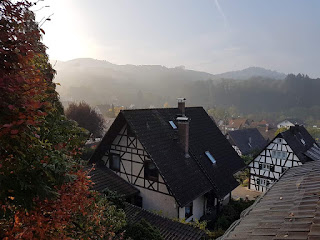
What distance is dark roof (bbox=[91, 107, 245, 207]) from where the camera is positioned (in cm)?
1505

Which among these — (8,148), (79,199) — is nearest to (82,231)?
(79,199)

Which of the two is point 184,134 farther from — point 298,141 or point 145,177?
point 298,141

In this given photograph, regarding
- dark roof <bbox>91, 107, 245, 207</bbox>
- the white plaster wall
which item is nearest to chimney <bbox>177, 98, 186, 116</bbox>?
dark roof <bbox>91, 107, 245, 207</bbox>

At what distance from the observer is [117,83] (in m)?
162

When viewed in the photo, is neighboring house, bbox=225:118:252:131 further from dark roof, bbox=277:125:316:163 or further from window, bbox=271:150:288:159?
window, bbox=271:150:288:159

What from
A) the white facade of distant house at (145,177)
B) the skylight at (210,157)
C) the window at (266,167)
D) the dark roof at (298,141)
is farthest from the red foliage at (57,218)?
the window at (266,167)

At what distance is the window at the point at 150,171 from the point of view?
51.9 feet

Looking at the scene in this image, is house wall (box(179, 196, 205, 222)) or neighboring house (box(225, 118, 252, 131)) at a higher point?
neighboring house (box(225, 118, 252, 131))

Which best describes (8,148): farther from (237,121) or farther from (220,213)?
(237,121)

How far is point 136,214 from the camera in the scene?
42.0ft

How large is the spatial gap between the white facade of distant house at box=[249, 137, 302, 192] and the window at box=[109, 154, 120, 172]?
18518 mm

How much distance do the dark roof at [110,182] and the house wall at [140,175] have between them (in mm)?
357

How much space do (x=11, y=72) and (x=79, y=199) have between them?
4.30 metres

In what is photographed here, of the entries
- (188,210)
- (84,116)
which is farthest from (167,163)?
(84,116)
